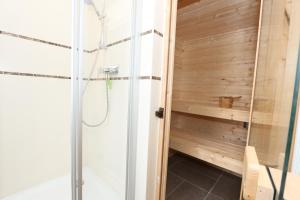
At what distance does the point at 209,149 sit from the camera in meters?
1.70

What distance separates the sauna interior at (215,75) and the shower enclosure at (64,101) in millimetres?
930

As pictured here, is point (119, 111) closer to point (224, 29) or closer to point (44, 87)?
point (44, 87)

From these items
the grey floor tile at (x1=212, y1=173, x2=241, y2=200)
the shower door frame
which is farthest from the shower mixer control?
the grey floor tile at (x1=212, y1=173, x2=241, y2=200)

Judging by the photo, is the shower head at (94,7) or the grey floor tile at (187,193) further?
the grey floor tile at (187,193)

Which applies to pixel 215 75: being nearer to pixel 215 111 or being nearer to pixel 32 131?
pixel 215 111

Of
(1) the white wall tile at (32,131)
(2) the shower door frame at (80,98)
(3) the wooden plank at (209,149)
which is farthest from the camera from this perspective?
(3) the wooden plank at (209,149)

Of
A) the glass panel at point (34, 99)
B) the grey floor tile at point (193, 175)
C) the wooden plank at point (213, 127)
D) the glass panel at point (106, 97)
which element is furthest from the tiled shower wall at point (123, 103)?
the wooden plank at point (213, 127)

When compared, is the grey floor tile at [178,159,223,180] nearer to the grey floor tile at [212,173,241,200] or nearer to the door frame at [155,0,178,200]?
the grey floor tile at [212,173,241,200]

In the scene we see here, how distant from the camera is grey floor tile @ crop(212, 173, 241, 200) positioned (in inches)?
62.0

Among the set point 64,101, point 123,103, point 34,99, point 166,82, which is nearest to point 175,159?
point 123,103

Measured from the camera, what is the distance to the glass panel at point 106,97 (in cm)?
124

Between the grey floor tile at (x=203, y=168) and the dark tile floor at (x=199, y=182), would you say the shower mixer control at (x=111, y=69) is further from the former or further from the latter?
the grey floor tile at (x=203, y=168)

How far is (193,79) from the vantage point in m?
2.41

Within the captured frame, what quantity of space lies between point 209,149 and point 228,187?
1.54 ft
